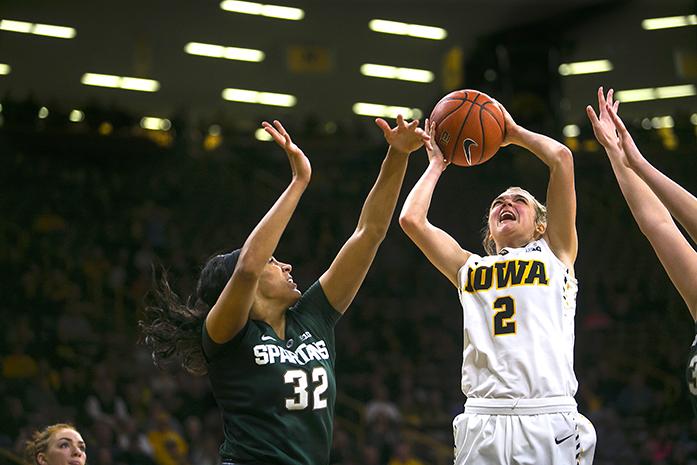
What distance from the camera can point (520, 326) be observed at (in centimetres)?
409

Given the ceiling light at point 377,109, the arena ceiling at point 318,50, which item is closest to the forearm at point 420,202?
the arena ceiling at point 318,50

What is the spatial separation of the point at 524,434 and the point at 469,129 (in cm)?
143

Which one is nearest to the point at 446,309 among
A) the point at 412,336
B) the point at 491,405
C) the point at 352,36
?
the point at 412,336

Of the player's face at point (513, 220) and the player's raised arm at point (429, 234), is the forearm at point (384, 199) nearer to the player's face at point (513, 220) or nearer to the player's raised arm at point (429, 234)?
the player's raised arm at point (429, 234)

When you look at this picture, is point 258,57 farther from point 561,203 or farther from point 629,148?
point 629,148

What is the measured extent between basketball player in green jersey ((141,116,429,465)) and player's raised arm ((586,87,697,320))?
2.57ft

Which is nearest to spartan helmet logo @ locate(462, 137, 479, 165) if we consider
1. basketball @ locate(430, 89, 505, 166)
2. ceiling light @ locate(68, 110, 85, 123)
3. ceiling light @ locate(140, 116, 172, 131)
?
basketball @ locate(430, 89, 505, 166)

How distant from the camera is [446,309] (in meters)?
15.6

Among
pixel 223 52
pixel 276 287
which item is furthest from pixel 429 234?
pixel 223 52

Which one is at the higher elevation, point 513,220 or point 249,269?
point 513,220

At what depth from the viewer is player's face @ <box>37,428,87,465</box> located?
547 cm

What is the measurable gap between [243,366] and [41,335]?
32.2 feet

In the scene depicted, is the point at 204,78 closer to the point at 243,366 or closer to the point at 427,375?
the point at 427,375

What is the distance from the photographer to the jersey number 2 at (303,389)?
391cm
